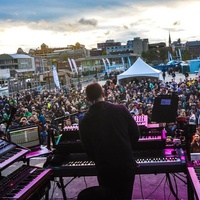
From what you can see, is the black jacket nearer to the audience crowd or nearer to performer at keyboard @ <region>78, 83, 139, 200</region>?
performer at keyboard @ <region>78, 83, 139, 200</region>

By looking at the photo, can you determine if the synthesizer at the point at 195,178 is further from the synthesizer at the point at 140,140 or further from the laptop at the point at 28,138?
the laptop at the point at 28,138

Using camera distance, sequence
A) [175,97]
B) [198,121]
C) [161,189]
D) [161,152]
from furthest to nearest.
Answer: [198,121] → [161,189] → [175,97] → [161,152]

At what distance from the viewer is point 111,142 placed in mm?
2516

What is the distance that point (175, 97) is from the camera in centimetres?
338

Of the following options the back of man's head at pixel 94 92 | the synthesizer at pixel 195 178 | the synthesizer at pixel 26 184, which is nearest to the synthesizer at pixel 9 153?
the synthesizer at pixel 26 184

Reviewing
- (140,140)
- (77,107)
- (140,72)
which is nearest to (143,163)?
(140,140)

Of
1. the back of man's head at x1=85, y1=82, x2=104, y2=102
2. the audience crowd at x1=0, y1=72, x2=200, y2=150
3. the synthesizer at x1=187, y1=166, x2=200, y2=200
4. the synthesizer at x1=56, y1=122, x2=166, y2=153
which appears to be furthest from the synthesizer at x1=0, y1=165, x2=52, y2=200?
the synthesizer at x1=187, y1=166, x2=200, y2=200

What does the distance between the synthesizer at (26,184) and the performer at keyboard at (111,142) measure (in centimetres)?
56

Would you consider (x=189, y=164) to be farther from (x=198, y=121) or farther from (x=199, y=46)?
(x=199, y=46)

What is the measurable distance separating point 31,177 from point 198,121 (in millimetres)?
7091

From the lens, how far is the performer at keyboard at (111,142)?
2.52 metres

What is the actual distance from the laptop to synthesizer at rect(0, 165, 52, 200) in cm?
60

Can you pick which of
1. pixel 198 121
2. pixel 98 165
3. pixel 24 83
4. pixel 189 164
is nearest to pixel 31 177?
pixel 98 165

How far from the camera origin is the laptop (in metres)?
3.62
